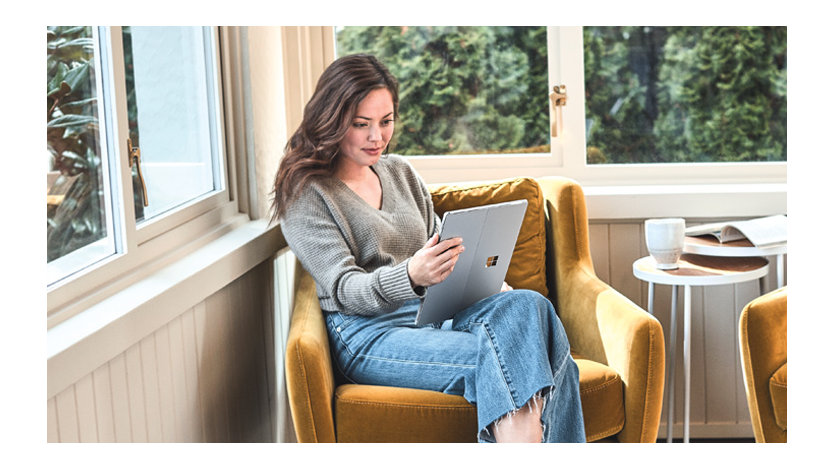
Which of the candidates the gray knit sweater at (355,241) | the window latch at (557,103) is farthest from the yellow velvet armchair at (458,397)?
the window latch at (557,103)

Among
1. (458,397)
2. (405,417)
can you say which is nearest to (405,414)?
(405,417)

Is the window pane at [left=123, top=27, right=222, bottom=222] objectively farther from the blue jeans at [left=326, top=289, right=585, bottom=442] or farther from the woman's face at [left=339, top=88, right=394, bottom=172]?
the blue jeans at [left=326, top=289, right=585, bottom=442]

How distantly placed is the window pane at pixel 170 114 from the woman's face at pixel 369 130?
0.39 metres

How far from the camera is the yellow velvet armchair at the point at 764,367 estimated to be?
6.55ft

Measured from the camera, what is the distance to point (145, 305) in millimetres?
1582

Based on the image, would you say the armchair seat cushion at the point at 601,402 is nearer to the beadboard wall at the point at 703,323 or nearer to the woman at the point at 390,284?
the woman at the point at 390,284

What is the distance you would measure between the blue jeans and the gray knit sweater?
7 centimetres

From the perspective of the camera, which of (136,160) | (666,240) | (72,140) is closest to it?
(72,140)

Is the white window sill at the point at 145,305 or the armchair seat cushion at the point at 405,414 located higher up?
the white window sill at the point at 145,305

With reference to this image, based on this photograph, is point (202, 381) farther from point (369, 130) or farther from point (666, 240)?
point (666, 240)

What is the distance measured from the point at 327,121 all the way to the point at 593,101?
1130 millimetres

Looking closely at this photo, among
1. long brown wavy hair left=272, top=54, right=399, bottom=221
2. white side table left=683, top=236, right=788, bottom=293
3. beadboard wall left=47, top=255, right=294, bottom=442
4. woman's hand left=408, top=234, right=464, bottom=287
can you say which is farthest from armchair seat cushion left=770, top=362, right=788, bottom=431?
beadboard wall left=47, top=255, right=294, bottom=442
